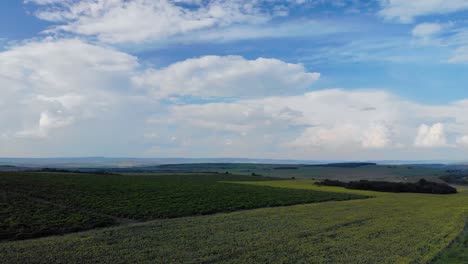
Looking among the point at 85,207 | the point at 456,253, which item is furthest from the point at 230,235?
the point at 85,207

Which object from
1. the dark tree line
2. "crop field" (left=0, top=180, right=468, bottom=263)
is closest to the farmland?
"crop field" (left=0, top=180, right=468, bottom=263)

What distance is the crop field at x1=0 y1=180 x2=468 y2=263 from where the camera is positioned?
19.9m

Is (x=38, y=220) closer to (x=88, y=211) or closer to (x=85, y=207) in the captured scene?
(x=88, y=211)

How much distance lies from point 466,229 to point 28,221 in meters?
35.3

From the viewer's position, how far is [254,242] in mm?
23703

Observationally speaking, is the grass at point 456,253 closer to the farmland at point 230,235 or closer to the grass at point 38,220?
the farmland at point 230,235

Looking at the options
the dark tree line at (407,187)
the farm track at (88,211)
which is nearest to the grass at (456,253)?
the farm track at (88,211)

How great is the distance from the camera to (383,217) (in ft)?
118

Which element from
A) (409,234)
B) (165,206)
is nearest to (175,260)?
(409,234)

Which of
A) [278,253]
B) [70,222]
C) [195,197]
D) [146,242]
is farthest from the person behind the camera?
[195,197]

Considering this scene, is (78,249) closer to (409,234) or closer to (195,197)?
(409,234)

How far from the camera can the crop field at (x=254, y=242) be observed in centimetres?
1991

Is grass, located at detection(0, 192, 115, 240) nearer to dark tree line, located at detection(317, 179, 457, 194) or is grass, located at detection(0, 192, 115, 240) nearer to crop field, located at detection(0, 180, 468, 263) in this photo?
crop field, located at detection(0, 180, 468, 263)

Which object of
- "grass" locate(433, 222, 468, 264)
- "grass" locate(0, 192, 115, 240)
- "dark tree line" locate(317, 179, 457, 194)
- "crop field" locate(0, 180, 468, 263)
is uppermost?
"grass" locate(0, 192, 115, 240)
